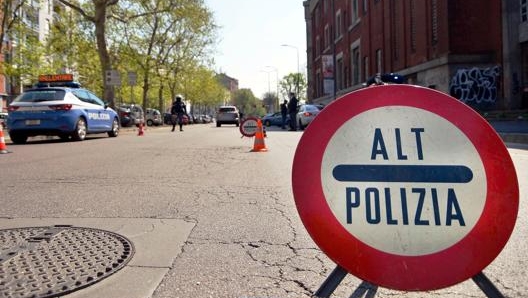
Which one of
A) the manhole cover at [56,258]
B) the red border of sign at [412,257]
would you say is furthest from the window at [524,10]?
the red border of sign at [412,257]

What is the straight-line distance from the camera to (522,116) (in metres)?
18.4

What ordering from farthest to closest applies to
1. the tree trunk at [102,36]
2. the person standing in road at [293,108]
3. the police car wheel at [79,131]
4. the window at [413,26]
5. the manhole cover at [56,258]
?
the window at [413,26] → the tree trunk at [102,36] → the person standing in road at [293,108] → the police car wheel at [79,131] → the manhole cover at [56,258]

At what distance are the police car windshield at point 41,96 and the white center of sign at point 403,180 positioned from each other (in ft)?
45.3

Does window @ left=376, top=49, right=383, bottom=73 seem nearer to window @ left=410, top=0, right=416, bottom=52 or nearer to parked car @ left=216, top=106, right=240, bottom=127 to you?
window @ left=410, top=0, right=416, bottom=52

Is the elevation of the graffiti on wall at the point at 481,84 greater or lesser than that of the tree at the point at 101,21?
lesser

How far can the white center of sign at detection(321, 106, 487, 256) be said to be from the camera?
197 cm

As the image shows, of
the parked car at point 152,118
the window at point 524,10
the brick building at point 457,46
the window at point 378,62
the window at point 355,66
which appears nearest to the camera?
the window at point 524,10

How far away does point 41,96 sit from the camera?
564 inches

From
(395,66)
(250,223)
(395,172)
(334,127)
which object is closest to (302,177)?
(334,127)

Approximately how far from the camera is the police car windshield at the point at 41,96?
14281mm

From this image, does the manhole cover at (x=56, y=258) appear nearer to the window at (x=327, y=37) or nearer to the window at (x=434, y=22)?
the window at (x=434, y=22)

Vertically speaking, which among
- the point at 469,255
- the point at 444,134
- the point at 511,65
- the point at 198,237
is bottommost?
the point at 198,237

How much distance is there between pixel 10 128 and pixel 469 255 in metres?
14.7

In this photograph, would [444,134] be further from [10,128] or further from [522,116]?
[522,116]
